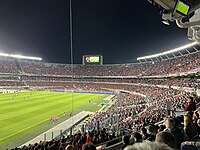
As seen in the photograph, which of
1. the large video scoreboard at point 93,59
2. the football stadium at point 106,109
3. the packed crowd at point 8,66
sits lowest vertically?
the football stadium at point 106,109

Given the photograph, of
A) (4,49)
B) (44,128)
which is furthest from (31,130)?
(4,49)

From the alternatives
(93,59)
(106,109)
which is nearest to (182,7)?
(106,109)

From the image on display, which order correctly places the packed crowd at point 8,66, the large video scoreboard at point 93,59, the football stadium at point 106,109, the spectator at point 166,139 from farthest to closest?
1. the large video scoreboard at point 93,59
2. the packed crowd at point 8,66
3. the football stadium at point 106,109
4. the spectator at point 166,139

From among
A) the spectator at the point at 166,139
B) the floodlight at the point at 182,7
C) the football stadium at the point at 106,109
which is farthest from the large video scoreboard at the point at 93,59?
the spectator at the point at 166,139

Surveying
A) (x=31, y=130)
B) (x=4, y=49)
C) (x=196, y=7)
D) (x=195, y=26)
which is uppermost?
(x=4, y=49)

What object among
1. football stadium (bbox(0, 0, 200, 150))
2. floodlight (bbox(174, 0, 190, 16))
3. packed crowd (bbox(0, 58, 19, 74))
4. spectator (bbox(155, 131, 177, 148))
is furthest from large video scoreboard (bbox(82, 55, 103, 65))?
spectator (bbox(155, 131, 177, 148))

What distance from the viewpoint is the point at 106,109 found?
3092cm

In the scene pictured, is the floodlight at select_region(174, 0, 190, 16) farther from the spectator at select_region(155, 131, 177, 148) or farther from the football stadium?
the spectator at select_region(155, 131, 177, 148)

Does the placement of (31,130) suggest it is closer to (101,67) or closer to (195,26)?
(195,26)

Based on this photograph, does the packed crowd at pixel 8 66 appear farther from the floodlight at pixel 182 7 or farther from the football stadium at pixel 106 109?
the floodlight at pixel 182 7

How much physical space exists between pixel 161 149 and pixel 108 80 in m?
81.3

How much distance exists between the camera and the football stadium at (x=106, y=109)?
15.7ft

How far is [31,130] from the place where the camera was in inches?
776

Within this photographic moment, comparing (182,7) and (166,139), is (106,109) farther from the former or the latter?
(166,139)
